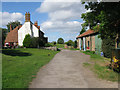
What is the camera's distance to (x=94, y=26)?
878cm

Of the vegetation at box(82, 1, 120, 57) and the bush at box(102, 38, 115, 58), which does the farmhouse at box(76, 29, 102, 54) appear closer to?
the bush at box(102, 38, 115, 58)

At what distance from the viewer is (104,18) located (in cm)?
759

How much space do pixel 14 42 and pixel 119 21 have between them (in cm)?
4334

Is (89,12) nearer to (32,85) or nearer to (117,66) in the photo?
(117,66)

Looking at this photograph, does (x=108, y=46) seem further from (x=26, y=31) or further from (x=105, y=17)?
(x=26, y=31)

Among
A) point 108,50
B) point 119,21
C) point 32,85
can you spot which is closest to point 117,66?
point 119,21

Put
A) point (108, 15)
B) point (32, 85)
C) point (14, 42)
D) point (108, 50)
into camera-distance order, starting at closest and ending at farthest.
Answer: point (32, 85), point (108, 15), point (108, 50), point (14, 42)

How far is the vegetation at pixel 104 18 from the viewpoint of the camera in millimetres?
7405

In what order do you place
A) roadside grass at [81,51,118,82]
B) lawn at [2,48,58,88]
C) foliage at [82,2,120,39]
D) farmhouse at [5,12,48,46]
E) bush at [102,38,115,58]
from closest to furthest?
1. lawn at [2,48,58,88]
2. roadside grass at [81,51,118,82]
3. foliage at [82,2,120,39]
4. bush at [102,38,115,58]
5. farmhouse at [5,12,48,46]

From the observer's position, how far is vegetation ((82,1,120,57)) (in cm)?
741

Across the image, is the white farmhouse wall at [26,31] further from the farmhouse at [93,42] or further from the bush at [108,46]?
the bush at [108,46]

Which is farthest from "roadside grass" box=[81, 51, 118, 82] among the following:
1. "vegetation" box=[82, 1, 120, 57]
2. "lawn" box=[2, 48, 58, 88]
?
"lawn" box=[2, 48, 58, 88]

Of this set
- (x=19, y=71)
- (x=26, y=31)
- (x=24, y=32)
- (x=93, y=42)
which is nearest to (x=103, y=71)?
(x=19, y=71)

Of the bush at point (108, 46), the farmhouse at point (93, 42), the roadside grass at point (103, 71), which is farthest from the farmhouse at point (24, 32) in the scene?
the roadside grass at point (103, 71)
